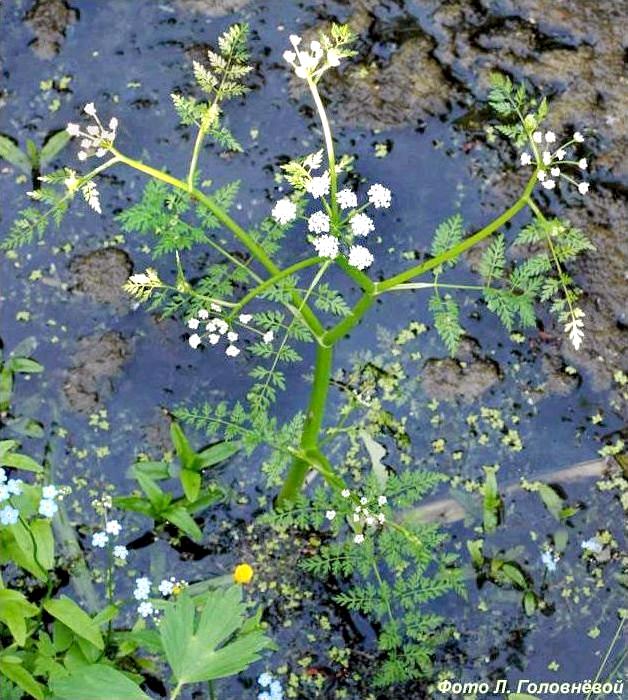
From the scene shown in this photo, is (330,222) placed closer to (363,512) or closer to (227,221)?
(227,221)

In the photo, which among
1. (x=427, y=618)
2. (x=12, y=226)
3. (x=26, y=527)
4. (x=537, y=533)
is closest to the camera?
(x=26, y=527)

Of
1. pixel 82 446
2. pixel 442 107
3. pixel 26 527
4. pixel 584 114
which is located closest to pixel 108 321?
pixel 82 446

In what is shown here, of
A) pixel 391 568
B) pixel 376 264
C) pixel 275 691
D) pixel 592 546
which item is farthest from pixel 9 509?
pixel 592 546

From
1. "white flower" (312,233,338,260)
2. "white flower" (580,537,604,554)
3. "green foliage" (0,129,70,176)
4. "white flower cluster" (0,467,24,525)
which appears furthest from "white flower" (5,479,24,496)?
"white flower" (580,537,604,554)

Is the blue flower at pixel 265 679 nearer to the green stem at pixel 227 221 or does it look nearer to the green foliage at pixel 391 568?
the green foliage at pixel 391 568

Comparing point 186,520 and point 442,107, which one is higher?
point 442,107

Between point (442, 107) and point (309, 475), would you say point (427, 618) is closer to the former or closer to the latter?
point (309, 475)

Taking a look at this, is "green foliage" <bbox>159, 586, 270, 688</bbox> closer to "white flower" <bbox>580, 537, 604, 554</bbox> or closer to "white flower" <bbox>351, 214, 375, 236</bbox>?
"white flower" <bbox>351, 214, 375, 236</bbox>
